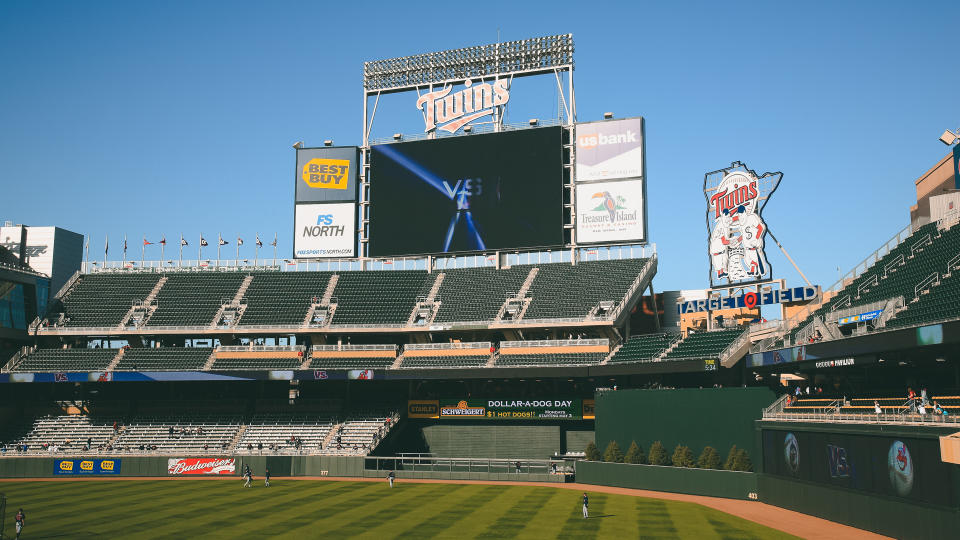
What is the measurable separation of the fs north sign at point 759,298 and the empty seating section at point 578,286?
27.2 feet

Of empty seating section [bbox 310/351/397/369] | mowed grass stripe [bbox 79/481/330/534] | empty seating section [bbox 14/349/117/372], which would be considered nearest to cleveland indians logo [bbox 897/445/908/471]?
mowed grass stripe [bbox 79/481/330/534]

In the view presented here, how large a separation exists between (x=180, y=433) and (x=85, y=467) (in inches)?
271

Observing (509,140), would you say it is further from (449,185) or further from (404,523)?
(404,523)

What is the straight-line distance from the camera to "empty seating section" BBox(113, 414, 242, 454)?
60.2 metres

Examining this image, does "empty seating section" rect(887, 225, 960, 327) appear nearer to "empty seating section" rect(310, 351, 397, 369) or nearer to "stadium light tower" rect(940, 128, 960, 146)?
"stadium light tower" rect(940, 128, 960, 146)

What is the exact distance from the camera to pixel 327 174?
7256cm

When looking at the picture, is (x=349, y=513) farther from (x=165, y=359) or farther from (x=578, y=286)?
(x=165, y=359)

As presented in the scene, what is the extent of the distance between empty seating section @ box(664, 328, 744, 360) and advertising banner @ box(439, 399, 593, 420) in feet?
29.2

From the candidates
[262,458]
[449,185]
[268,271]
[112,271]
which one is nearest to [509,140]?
[449,185]

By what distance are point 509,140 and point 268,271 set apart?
24.9 metres

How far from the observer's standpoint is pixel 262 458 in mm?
56938

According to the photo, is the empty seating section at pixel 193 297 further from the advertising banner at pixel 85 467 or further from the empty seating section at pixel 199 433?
the advertising banner at pixel 85 467

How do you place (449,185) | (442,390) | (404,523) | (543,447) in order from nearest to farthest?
1. (404,523)
2. (543,447)
3. (442,390)
4. (449,185)

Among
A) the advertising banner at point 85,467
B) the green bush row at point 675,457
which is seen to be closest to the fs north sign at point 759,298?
the green bush row at point 675,457
